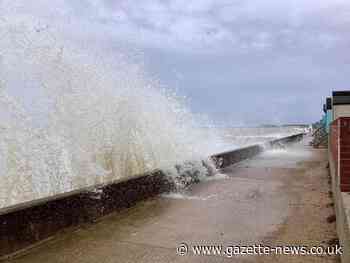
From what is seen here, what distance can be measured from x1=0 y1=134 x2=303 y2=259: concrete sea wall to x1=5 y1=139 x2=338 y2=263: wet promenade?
0.40ft

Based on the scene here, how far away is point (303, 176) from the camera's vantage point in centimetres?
932

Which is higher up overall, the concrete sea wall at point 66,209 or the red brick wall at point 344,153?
the red brick wall at point 344,153

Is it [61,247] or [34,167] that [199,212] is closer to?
[61,247]

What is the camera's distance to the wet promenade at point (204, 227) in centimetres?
391

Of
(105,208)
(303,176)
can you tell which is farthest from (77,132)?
(303,176)

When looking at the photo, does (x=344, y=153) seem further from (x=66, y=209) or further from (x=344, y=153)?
(x=66, y=209)

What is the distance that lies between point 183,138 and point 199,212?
4658 mm

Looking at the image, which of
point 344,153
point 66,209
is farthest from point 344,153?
point 66,209

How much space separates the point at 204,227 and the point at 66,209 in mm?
1756

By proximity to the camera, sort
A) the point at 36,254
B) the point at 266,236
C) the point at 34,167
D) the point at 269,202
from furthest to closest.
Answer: the point at 269,202 < the point at 34,167 < the point at 266,236 < the point at 36,254

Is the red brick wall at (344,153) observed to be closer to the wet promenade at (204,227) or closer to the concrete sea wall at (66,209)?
the wet promenade at (204,227)

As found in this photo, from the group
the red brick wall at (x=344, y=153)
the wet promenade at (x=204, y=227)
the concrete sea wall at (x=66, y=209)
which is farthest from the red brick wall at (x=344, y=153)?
the concrete sea wall at (x=66, y=209)

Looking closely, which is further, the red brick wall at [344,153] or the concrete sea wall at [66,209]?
the concrete sea wall at [66,209]

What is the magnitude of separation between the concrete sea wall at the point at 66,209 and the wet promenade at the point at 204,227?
0.40ft
